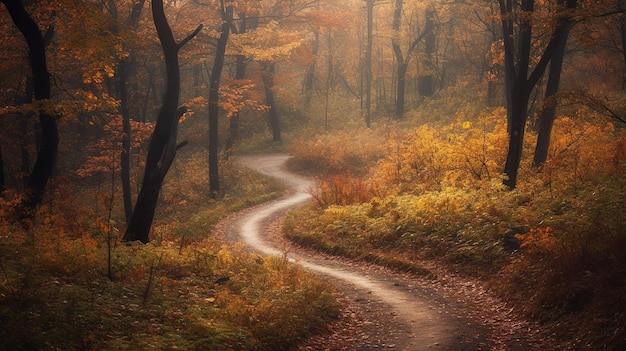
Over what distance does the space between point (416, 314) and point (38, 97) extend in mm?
10924

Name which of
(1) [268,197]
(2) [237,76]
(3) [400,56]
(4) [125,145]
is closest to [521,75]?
(1) [268,197]

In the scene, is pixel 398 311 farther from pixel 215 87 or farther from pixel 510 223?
pixel 215 87

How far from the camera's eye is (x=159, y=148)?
13.9 metres

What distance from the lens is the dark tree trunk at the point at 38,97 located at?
12961 millimetres

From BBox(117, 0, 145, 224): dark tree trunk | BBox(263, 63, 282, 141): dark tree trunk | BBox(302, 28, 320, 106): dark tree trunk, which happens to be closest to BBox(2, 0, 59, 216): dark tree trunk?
BBox(117, 0, 145, 224): dark tree trunk

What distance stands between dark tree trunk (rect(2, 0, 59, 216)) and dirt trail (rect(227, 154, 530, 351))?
6943mm

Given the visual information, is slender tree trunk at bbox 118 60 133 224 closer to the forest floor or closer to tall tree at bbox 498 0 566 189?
the forest floor

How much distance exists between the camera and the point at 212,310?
870 centimetres

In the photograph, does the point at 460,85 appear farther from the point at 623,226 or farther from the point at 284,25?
the point at 623,226

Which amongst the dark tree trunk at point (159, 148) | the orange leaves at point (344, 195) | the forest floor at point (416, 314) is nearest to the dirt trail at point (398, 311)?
the forest floor at point (416, 314)

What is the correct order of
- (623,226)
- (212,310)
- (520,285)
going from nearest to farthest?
(212,310) < (623,226) < (520,285)

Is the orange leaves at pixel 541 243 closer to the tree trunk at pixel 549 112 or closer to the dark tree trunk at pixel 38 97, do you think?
the tree trunk at pixel 549 112

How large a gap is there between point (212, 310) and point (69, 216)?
8.75m

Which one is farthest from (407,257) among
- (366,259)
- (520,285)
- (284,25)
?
(284,25)
